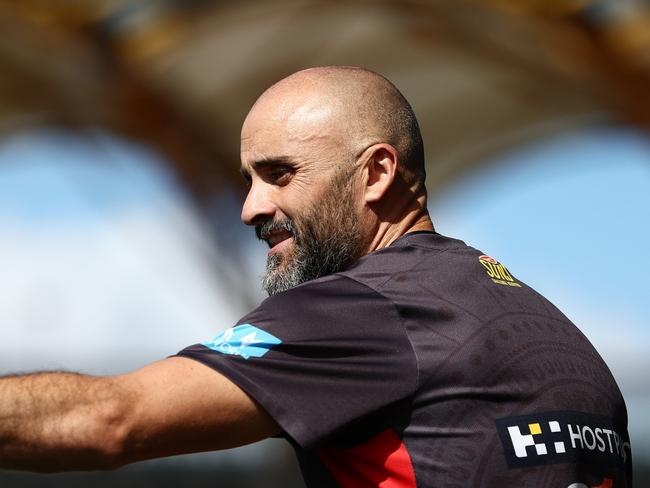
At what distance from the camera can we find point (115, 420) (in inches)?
109

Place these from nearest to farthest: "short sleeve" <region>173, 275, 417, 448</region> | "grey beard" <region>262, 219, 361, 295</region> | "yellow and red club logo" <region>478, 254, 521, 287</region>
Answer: "short sleeve" <region>173, 275, 417, 448</region>, "yellow and red club logo" <region>478, 254, 521, 287</region>, "grey beard" <region>262, 219, 361, 295</region>

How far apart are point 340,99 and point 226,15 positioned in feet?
26.8

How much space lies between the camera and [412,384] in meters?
2.94

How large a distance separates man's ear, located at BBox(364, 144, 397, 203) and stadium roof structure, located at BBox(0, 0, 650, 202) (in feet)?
23.8

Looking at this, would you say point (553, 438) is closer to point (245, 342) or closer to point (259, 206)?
point (245, 342)

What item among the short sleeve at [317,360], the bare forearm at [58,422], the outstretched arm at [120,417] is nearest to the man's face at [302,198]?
the short sleeve at [317,360]

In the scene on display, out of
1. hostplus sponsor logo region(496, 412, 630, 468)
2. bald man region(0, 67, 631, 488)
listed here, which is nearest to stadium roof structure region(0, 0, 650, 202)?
bald man region(0, 67, 631, 488)

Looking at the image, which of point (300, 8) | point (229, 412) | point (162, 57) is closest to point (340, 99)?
point (229, 412)

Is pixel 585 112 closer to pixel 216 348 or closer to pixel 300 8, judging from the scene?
pixel 300 8

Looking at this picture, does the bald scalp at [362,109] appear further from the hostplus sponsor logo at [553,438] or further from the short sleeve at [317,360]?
the hostplus sponsor logo at [553,438]

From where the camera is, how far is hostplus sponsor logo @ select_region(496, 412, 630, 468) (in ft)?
9.76

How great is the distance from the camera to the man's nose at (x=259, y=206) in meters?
3.52

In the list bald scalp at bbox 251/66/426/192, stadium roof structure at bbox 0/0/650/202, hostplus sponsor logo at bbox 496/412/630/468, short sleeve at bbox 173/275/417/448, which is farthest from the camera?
stadium roof structure at bbox 0/0/650/202

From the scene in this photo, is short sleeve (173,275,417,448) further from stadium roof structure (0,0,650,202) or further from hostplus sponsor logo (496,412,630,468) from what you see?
stadium roof structure (0,0,650,202)
